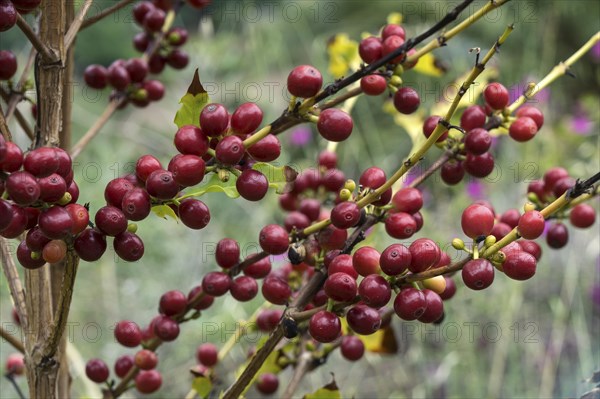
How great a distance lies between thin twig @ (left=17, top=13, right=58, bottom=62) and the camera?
52 cm

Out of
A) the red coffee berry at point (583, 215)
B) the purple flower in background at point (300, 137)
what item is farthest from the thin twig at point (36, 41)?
the purple flower in background at point (300, 137)

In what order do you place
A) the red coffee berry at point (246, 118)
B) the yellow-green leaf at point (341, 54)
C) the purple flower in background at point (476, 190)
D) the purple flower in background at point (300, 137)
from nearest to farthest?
the red coffee berry at point (246, 118), the yellow-green leaf at point (341, 54), the purple flower in background at point (476, 190), the purple flower in background at point (300, 137)

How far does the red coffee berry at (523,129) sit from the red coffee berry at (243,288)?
27 cm

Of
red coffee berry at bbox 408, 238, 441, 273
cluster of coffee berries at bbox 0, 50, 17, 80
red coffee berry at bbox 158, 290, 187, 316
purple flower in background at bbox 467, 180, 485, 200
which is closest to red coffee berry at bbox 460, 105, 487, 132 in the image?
red coffee berry at bbox 408, 238, 441, 273

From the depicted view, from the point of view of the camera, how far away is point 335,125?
0.54 meters

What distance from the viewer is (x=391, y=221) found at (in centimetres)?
58

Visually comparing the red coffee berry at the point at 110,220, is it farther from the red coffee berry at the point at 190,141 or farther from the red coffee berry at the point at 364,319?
the red coffee berry at the point at 364,319

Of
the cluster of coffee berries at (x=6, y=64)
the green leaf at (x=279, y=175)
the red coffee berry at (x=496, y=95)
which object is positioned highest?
the red coffee berry at (x=496, y=95)

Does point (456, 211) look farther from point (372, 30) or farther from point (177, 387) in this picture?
point (372, 30)

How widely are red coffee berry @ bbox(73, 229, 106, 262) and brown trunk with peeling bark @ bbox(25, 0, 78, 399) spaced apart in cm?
9

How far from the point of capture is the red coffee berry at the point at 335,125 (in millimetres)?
535

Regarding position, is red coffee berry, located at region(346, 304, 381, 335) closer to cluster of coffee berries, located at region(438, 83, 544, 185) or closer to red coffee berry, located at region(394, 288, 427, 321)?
red coffee berry, located at region(394, 288, 427, 321)

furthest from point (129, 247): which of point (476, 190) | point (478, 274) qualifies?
point (476, 190)

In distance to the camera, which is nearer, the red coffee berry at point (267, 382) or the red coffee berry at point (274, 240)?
the red coffee berry at point (274, 240)
